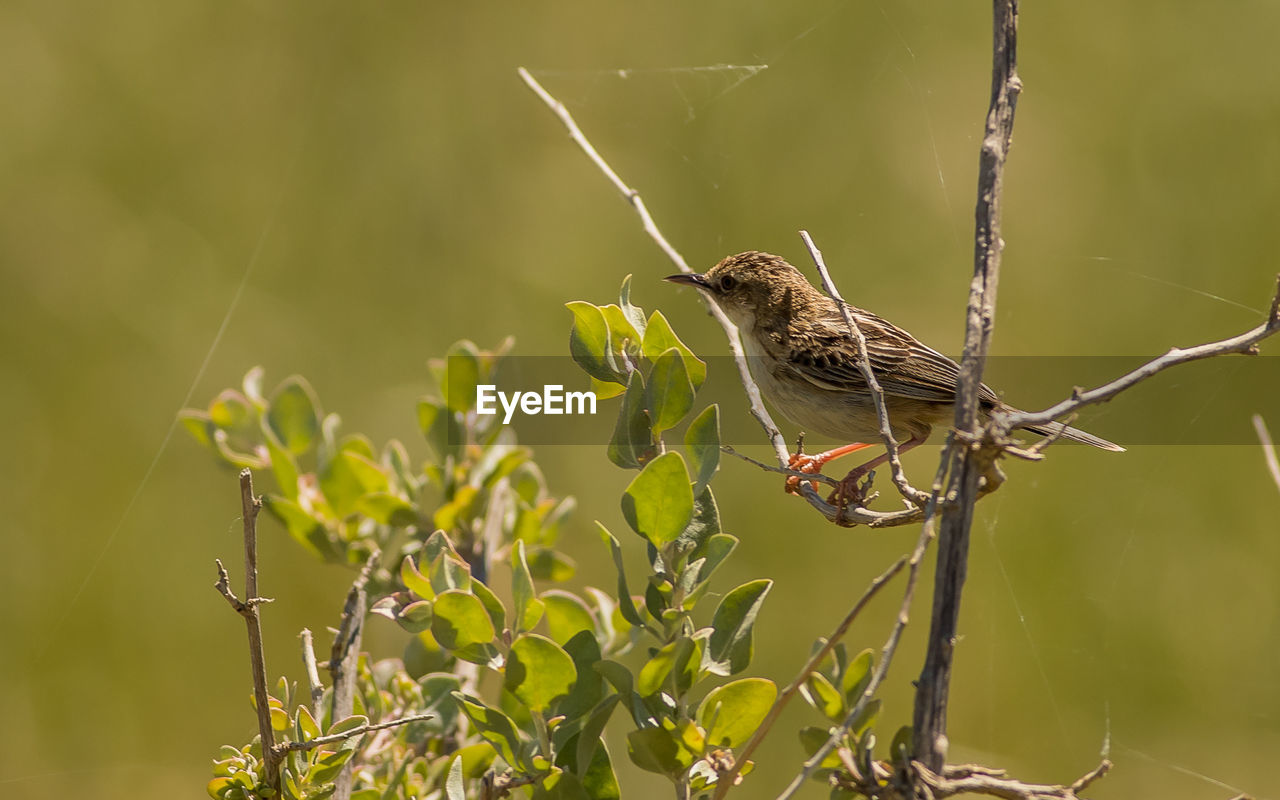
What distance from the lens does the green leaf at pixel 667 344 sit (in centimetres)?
158

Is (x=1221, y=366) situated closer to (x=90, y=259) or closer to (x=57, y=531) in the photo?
(x=57, y=531)

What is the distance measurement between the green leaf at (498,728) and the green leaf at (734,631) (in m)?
0.29

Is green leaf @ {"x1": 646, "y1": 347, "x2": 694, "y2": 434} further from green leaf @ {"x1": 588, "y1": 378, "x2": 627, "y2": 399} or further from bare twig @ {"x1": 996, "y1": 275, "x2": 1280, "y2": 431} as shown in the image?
bare twig @ {"x1": 996, "y1": 275, "x2": 1280, "y2": 431}

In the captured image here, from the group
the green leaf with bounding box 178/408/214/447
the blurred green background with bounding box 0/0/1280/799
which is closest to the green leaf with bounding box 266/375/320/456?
the green leaf with bounding box 178/408/214/447

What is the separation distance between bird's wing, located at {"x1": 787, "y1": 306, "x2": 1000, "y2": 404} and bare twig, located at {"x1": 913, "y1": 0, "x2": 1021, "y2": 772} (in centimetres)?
166

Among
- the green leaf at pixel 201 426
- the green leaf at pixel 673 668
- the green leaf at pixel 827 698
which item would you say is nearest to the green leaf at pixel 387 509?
the green leaf at pixel 201 426

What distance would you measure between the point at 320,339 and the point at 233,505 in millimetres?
891

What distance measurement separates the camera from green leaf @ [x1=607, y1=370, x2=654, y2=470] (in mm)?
1535

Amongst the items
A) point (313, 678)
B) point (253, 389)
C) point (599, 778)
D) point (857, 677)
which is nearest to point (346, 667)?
point (313, 678)

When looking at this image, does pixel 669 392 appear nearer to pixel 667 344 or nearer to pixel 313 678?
pixel 667 344

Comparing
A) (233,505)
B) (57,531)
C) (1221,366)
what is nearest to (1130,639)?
(1221,366)

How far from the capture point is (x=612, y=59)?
5.00 metres

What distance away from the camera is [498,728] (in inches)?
57.1

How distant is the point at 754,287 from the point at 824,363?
1.24 ft
